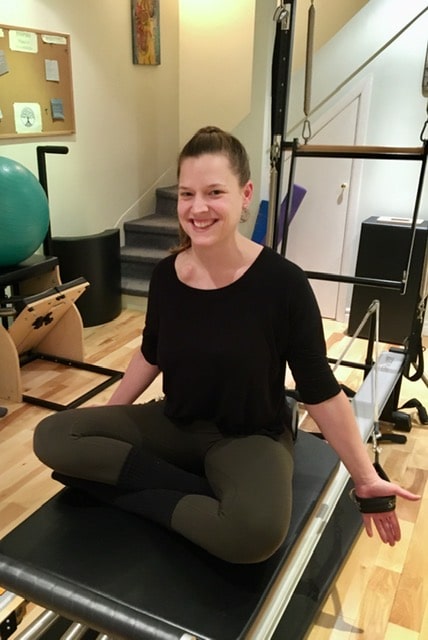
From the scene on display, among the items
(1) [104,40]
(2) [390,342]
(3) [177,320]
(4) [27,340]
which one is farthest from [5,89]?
(2) [390,342]

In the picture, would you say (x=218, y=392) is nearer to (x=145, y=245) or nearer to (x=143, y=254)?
(x=143, y=254)

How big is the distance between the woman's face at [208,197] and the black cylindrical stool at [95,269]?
7.71 ft

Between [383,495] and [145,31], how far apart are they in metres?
3.85

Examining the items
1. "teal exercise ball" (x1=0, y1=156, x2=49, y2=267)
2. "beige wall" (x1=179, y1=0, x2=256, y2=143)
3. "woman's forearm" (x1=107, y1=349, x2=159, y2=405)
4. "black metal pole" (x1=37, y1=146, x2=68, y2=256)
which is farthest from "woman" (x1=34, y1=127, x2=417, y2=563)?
"beige wall" (x1=179, y1=0, x2=256, y2=143)

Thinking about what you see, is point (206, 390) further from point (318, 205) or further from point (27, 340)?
point (318, 205)

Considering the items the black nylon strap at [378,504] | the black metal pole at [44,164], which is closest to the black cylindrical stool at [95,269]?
the black metal pole at [44,164]

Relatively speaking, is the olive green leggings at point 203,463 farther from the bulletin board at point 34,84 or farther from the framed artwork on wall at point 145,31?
the framed artwork on wall at point 145,31

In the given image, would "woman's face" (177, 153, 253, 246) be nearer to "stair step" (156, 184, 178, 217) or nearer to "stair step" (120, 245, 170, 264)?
"stair step" (120, 245, 170, 264)

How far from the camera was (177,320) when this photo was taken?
4.16ft

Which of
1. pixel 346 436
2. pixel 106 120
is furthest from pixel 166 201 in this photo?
pixel 346 436

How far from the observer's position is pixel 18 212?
2.40 m

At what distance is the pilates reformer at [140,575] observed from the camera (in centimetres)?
94

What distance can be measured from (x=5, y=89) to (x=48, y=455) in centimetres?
241

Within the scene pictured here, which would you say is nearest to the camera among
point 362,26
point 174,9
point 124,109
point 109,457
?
point 109,457
